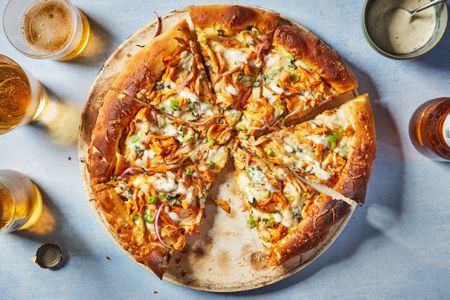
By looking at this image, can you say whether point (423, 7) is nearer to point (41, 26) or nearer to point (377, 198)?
point (377, 198)

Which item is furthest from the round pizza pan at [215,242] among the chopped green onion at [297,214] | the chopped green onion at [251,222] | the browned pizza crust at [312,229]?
the chopped green onion at [297,214]

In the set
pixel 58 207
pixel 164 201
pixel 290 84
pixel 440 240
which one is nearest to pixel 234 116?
pixel 290 84

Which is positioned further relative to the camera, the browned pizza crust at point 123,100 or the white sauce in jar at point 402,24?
the white sauce in jar at point 402,24

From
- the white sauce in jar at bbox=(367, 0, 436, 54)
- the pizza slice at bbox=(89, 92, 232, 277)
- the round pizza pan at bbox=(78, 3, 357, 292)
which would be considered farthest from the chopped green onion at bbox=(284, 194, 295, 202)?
the white sauce in jar at bbox=(367, 0, 436, 54)

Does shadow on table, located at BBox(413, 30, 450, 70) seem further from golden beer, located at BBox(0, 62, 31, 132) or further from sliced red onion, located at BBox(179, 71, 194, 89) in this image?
golden beer, located at BBox(0, 62, 31, 132)

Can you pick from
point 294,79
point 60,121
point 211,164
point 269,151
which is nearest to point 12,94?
point 60,121

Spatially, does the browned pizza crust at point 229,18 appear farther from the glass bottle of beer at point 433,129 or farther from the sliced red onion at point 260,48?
the glass bottle of beer at point 433,129

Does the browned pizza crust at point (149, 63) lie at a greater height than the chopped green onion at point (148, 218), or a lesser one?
greater
